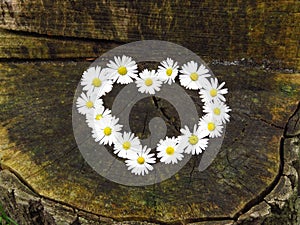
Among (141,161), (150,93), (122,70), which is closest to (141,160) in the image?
(141,161)

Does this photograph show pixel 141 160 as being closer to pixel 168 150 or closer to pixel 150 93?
pixel 168 150

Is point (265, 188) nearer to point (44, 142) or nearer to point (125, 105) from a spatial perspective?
point (125, 105)

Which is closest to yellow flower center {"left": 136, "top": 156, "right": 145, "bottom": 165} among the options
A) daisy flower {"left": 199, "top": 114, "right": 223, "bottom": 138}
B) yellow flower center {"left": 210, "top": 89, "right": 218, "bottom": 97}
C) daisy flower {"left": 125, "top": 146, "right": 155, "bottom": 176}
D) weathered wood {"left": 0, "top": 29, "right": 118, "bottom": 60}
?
daisy flower {"left": 125, "top": 146, "right": 155, "bottom": 176}

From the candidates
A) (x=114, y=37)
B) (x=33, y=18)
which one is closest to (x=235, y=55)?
(x=114, y=37)

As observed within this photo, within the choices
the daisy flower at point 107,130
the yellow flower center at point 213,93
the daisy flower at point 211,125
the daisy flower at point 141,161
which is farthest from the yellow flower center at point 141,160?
the yellow flower center at point 213,93

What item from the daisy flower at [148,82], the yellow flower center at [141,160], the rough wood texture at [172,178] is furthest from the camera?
the daisy flower at [148,82]

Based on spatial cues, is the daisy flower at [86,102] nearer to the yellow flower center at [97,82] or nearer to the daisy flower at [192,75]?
the yellow flower center at [97,82]
